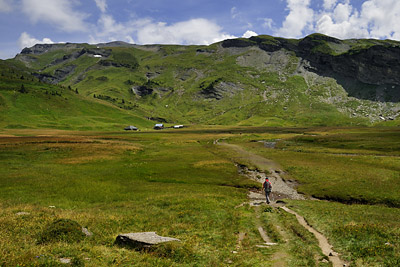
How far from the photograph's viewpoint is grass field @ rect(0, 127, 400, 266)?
13.6 meters

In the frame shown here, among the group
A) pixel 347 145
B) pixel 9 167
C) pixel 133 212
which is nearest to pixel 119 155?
pixel 9 167

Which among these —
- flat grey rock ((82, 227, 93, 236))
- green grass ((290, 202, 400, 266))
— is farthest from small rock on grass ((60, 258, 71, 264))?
green grass ((290, 202, 400, 266))

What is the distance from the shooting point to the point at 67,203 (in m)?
27.5

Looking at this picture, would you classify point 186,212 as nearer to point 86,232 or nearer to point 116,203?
point 116,203

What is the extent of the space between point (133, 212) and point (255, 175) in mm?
31416

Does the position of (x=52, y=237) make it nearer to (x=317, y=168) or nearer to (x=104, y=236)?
(x=104, y=236)

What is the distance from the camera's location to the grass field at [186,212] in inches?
536

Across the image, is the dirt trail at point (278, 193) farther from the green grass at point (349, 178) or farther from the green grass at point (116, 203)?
the green grass at point (116, 203)

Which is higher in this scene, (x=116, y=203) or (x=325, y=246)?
(x=325, y=246)

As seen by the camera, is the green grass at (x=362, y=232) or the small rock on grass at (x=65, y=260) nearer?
the small rock on grass at (x=65, y=260)

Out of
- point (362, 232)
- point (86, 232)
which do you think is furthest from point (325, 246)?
point (86, 232)

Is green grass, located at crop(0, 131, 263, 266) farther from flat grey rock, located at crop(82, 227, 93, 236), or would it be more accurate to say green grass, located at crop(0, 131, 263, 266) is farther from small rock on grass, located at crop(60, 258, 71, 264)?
flat grey rock, located at crop(82, 227, 93, 236)

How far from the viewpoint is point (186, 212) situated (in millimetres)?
24062

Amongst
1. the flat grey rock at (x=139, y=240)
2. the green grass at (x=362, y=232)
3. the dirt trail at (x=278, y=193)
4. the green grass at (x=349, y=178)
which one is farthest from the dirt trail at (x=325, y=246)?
the green grass at (x=349, y=178)
